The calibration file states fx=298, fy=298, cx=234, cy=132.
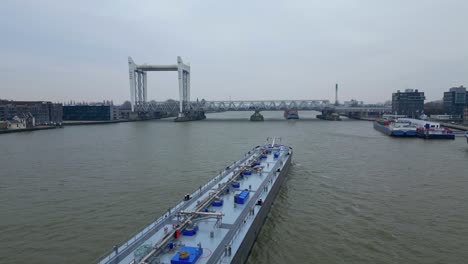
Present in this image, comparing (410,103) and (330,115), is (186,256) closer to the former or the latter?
(330,115)

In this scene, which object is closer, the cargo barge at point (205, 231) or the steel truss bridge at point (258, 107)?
the cargo barge at point (205, 231)

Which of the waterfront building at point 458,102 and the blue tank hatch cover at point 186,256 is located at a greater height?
the waterfront building at point 458,102

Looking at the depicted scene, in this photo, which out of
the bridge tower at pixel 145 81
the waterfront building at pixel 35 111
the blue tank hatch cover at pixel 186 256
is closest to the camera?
the blue tank hatch cover at pixel 186 256

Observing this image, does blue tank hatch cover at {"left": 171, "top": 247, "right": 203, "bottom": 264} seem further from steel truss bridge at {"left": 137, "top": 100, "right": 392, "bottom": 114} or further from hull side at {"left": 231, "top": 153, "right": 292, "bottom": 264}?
steel truss bridge at {"left": 137, "top": 100, "right": 392, "bottom": 114}

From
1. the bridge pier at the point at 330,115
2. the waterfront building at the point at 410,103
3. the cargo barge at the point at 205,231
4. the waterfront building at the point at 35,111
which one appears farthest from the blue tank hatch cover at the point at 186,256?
the waterfront building at the point at 410,103

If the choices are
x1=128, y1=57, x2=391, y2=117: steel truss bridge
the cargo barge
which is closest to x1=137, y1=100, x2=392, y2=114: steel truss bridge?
x1=128, y1=57, x2=391, y2=117: steel truss bridge

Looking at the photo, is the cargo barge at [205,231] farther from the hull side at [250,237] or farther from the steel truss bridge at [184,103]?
the steel truss bridge at [184,103]

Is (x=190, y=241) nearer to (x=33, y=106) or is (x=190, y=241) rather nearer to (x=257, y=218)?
(x=257, y=218)

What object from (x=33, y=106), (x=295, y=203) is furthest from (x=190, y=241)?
(x=33, y=106)
